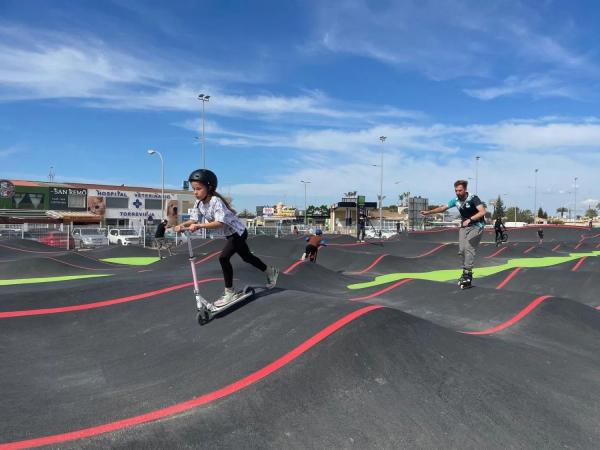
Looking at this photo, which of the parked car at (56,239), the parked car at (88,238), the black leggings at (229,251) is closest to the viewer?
the black leggings at (229,251)

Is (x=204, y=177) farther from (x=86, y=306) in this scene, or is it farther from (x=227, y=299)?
(x=86, y=306)

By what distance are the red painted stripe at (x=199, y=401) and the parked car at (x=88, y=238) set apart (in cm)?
3025

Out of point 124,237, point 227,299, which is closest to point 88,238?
point 124,237

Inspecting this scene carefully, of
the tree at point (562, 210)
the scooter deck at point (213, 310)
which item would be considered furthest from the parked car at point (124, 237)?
the tree at point (562, 210)

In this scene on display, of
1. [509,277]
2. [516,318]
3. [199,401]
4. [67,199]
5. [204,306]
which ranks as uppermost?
[67,199]

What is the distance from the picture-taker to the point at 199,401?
2.90 meters

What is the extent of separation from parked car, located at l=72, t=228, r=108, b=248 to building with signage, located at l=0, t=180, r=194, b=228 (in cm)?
1854

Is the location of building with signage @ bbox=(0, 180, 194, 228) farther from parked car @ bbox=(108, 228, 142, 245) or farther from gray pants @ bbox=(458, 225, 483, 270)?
gray pants @ bbox=(458, 225, 483, 270)

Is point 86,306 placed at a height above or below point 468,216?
below

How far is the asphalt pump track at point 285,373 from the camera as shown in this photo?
263cm

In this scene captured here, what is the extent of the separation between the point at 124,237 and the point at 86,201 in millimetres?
29713

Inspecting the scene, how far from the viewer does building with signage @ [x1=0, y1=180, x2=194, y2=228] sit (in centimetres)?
5159

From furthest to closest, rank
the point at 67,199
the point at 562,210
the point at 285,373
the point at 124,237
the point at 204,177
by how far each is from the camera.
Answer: the point at 562,210
the point at 67,199
the point at 124,237
the point at 204,177
the point at 285,373

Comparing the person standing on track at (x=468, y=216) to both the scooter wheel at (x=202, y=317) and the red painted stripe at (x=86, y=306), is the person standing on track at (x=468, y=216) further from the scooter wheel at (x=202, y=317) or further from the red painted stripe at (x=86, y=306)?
the red painted stripe at (x=86, y=306)
